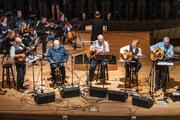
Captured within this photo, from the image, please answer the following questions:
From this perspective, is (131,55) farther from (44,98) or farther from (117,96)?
(44,98)

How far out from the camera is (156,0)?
64.2 feet

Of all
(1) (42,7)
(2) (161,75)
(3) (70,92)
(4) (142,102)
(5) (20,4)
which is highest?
(5) (20,4)

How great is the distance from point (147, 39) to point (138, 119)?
8.14 m

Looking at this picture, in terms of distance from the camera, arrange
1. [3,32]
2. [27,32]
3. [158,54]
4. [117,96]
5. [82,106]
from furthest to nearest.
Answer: [3,32], [27,32], [158,54], [117,96], [82,106]

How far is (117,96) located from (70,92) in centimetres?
128

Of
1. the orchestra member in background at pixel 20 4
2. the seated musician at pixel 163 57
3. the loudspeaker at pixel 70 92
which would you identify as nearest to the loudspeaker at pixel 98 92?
the loudspeaker at pixel 70 92

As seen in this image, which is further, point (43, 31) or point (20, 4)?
point (20, 4)

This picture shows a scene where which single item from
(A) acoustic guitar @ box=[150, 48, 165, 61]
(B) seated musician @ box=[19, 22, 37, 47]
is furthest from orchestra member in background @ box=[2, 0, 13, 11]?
(A) acoustic guitar @ box=[150, 48, 165, 61]

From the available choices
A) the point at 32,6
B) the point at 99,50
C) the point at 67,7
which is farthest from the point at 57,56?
the point at 32,6

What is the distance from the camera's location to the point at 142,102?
35.0ft

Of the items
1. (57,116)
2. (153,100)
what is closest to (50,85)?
(57,116)

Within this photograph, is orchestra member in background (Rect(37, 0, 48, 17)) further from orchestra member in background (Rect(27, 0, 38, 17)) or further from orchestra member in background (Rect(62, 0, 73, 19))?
orchestra member in background (Rect(62, 0, 73, 19))

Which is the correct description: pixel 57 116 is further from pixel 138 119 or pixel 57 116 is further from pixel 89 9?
pixel 89 9

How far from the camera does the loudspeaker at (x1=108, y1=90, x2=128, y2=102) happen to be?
11.1 m
